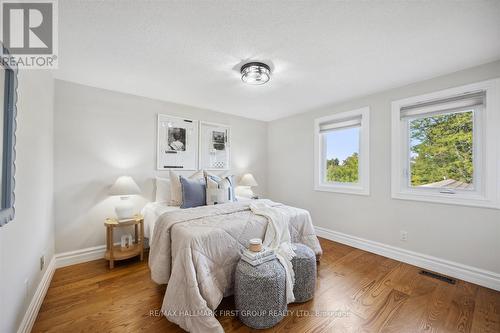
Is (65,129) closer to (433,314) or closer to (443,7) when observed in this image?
(443,7)

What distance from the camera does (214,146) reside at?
12.2 ft

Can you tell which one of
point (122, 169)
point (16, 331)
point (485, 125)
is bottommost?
point (16, 331)

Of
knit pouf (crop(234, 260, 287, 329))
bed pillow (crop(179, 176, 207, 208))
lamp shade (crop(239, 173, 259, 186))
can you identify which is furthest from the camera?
lamp shade (crop(239, 173, 259, 186))

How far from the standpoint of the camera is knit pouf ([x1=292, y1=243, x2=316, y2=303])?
5.90 feet

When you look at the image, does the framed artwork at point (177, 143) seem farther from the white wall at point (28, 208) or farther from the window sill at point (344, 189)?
the window sill at point (344, 189)

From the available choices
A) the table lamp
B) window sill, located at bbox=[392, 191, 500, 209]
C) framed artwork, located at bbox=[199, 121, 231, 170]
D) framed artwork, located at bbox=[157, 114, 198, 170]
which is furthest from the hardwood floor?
framed artwork, located at bbox=[199, 121, 231, 170]

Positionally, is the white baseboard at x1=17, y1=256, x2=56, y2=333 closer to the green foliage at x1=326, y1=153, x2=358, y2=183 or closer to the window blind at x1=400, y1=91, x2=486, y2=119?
the green foliage at x1=326, y1=153, x2=358, y2=183

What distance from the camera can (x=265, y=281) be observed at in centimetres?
151

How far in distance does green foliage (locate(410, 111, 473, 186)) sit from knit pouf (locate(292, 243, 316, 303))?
1.85m

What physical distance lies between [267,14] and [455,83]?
2283 mm

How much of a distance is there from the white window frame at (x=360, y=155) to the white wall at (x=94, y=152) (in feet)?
8.24

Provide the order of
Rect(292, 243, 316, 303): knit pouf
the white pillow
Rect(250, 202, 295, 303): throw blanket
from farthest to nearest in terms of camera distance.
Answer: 1. the white pillow
2. Rect(292, 243, 316, 303): knit pouf
3. Rect(250, 202, 295, 303): throw blanket

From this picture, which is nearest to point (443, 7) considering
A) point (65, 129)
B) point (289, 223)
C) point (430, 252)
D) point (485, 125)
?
point (485, 125)

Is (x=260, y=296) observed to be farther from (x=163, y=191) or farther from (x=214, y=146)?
(x=214, y=146)
